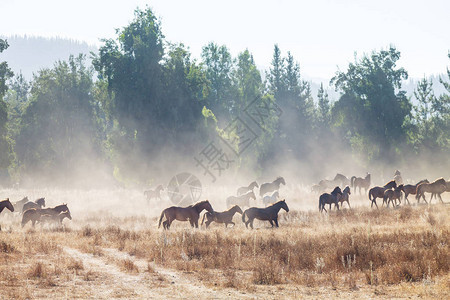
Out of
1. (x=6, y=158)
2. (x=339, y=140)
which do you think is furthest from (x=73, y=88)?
(x=339, y=140)

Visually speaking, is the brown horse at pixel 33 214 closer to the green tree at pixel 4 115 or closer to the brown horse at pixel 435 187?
the green tree at pixel 4 115

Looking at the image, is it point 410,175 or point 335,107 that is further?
point 335,107

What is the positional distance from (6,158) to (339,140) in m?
60.0

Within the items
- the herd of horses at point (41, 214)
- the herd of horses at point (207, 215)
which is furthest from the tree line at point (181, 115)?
the herd of horses at point (207, 215)

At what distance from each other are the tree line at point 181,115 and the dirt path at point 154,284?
27450 mm

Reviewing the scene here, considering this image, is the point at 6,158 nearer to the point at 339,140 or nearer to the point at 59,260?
the point at 59,260

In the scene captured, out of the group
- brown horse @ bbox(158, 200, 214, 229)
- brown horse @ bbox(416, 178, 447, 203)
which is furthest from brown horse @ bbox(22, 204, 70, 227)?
brown horse @ bbox(416, 178, 447, 203)

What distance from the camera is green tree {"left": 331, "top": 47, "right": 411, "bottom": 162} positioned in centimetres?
5322

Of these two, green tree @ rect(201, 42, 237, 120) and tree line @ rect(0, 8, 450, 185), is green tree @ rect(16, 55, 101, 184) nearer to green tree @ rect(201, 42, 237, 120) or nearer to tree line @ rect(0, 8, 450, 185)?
tree line @ rect(0, 8, 450, 185)

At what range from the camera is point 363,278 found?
11320 mm

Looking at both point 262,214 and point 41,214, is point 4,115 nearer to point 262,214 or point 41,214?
point 41,214

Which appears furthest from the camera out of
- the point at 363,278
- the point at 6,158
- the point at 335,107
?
the point at 335,107

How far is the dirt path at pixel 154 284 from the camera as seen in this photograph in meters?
9.77

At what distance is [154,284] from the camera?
35.3 feet
